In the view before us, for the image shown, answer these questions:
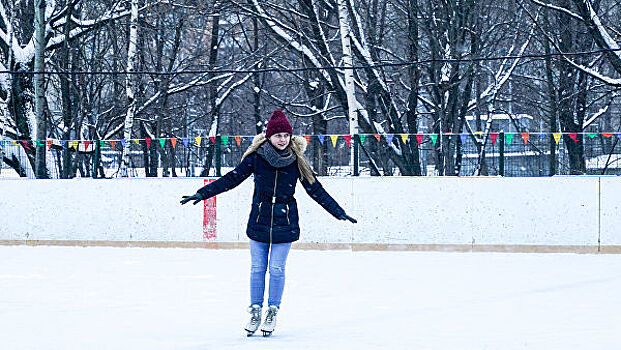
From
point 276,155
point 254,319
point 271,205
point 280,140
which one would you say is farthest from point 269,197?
point 254,319

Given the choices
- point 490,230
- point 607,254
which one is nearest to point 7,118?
point 490,230

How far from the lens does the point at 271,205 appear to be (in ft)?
21.7

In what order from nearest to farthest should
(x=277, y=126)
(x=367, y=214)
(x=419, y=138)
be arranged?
(x=277, y=126)
(x=367, y=214)
(x=419, y=138)

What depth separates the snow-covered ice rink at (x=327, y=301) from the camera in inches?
257

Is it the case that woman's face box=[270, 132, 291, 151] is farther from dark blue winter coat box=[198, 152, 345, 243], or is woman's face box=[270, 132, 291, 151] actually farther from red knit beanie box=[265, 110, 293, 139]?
dark blue winter coat box=[198, 152, 345, 243]

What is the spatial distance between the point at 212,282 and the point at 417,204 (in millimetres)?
4510

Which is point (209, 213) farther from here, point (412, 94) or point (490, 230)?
point (412, 94)

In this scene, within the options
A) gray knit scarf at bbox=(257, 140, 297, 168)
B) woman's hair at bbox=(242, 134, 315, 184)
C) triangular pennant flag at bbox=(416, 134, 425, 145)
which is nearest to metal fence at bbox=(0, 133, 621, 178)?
triangular pennant flag at bbox=(416, 134, 425, 145)

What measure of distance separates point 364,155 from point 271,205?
339 inches

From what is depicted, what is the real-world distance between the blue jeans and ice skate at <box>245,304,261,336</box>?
4cm

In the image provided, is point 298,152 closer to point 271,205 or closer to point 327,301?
point 271,205

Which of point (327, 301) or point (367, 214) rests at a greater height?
point (367, 214)

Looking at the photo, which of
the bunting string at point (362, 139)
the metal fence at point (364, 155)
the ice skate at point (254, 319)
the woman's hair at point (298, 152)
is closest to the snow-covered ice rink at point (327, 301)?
the ice skate at point (254, 319)

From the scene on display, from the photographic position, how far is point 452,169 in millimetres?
15328
